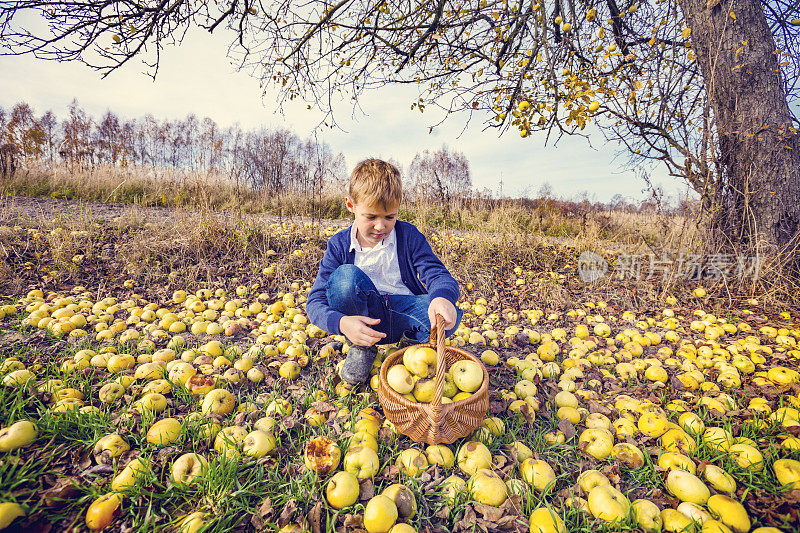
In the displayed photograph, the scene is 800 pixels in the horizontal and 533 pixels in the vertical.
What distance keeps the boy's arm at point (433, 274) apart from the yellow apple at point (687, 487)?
4.56ft

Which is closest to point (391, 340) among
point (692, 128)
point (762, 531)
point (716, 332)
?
point (762, 531)

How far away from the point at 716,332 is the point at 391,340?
3.30 m

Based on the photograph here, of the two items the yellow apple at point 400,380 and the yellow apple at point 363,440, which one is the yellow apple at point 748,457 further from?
the yellow apple at point 363,440

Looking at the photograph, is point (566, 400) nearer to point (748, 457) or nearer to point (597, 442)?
point (597, 442)

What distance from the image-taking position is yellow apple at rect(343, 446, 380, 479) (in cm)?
162

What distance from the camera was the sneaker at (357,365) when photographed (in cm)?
228

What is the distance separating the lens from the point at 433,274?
244 centimetres

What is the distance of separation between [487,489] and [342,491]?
663mm

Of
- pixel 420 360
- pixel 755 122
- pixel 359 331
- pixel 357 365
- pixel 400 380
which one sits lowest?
pixel 357 365

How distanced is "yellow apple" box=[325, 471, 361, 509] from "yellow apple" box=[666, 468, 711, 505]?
5.02 feet

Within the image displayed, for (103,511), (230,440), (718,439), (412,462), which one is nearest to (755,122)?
(718,439)

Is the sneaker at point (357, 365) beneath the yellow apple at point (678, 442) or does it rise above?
above

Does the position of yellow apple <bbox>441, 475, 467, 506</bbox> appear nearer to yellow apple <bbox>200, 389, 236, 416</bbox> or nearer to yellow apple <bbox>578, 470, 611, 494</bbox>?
yellow apple <bbox>578, 470, 611, 494</bbox>

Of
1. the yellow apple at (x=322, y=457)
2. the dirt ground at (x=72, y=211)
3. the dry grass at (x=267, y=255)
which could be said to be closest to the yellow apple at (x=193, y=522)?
the yellow apple at (x=322, y=457)
